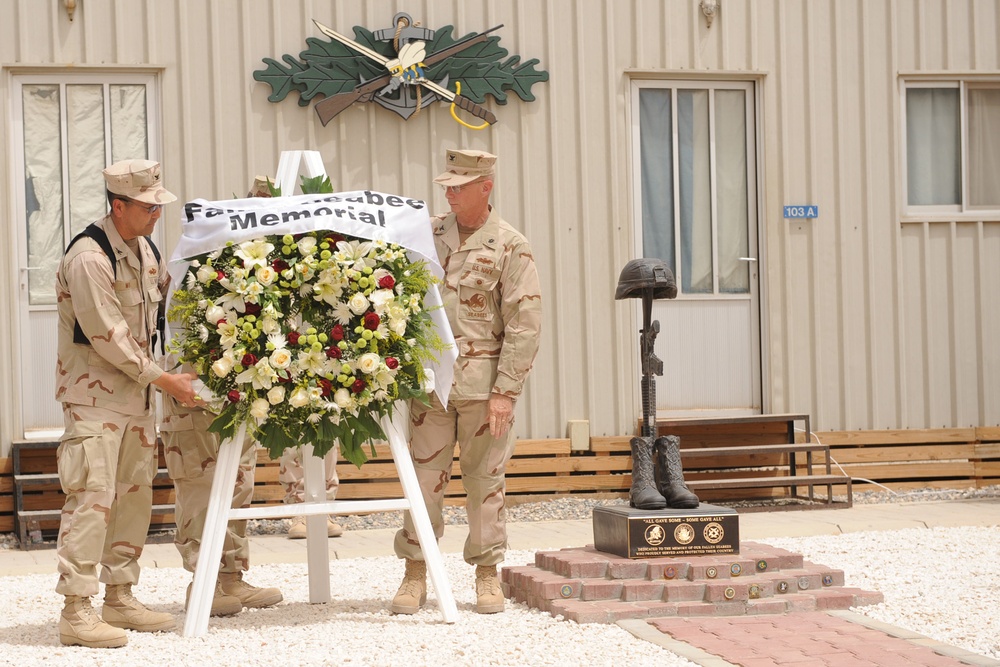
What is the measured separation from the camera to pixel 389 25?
31.5ft

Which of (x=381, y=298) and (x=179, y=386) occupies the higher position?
(x=381, y=298)

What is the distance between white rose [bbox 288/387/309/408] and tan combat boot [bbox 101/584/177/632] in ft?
3.48

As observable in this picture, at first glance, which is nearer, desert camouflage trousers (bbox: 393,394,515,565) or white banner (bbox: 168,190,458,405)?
white banner (bbox: 168,190,458,405)

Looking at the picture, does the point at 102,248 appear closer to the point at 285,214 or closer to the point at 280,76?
the point at 285,214

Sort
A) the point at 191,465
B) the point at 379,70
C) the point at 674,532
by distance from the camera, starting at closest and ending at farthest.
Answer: the point at 191,465
the point at 674,532
the point at 379,70

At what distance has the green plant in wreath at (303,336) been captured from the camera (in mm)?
5512

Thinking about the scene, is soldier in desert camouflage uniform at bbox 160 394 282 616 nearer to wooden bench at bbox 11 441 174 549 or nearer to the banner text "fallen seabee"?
the banner text "fallen seabee"

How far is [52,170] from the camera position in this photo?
928 centimetres

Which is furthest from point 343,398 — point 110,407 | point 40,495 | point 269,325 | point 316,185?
point 40,495

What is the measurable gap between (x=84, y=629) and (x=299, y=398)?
4.06 ft

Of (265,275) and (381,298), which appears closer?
(265,275)

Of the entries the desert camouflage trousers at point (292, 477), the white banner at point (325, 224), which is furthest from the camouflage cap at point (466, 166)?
the desert camouflage trousers at point (292, 477)

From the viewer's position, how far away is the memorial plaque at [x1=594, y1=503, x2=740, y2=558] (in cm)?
621

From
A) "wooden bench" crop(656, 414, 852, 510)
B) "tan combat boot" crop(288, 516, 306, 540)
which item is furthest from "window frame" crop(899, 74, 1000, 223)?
"tan combat boot" crop(288, 516, 306, 540)
